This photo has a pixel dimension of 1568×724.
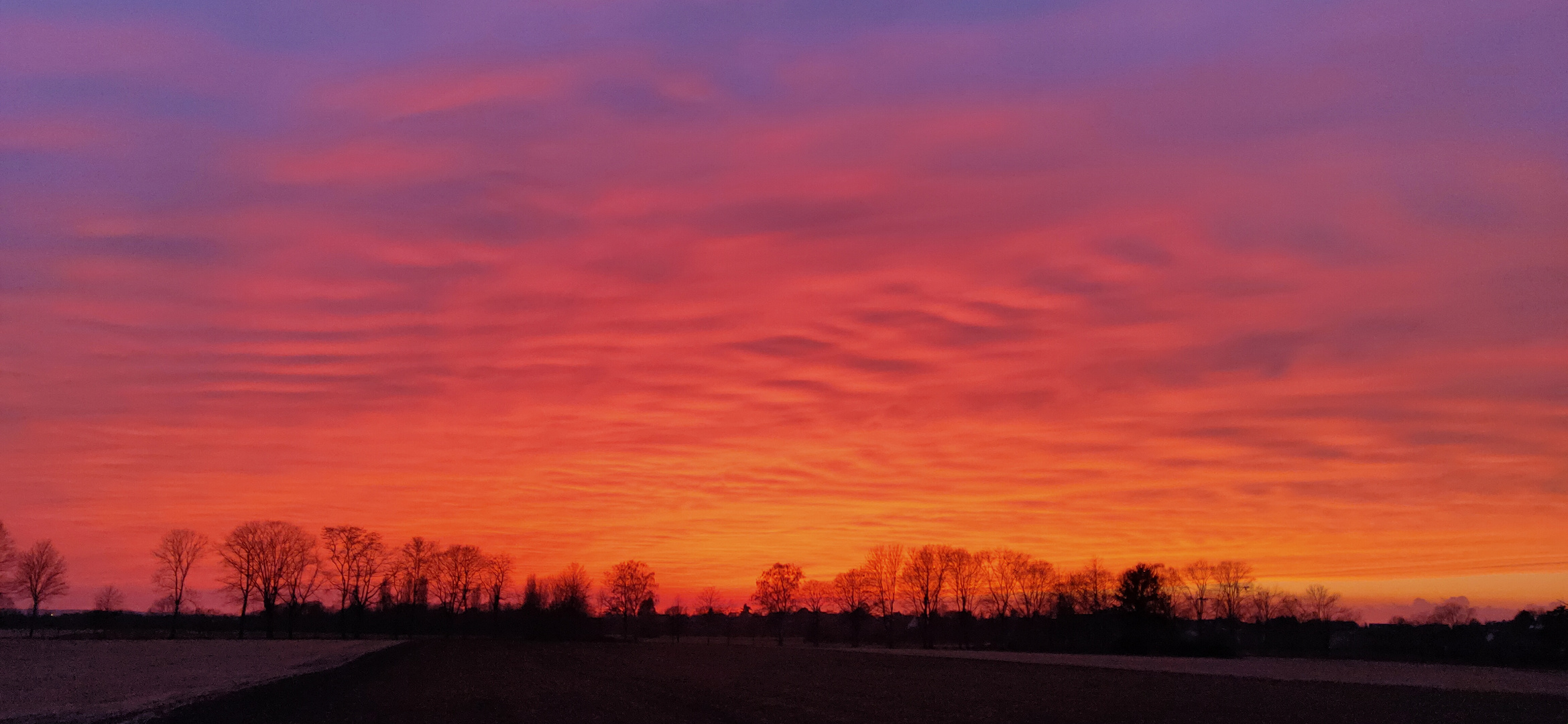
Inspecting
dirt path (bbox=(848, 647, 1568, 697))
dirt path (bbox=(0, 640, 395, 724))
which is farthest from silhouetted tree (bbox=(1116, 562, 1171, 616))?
dirt path (bbox=(0, 640, 395, 724))

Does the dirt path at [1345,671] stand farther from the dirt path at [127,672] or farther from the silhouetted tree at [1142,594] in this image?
the dirt path at [127,672]

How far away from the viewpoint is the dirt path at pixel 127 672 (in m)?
42.4

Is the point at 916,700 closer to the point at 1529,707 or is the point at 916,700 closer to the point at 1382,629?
the point at 1529,707

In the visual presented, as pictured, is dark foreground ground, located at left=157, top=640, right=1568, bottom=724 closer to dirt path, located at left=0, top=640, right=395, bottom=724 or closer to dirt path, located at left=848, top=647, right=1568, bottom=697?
dirt path, located at left=0, top=640, right=395, bottom=724

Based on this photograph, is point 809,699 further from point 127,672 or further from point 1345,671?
point 1345,671

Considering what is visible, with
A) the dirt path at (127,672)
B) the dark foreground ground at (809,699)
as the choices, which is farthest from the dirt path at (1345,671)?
the dirt path at (127,672)

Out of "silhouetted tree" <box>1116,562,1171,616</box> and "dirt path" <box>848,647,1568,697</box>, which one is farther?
"silhouetted tree" <box>1116,562,1171,616</box>

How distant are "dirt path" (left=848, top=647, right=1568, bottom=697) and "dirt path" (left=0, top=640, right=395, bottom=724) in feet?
212

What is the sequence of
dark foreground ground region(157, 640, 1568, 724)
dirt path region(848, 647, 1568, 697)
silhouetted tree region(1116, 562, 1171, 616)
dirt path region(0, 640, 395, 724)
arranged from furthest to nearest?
1. silhouetted tree region(1116, 562, 1171, 616)
2. dirt path region(848, 647, 1568, 697)
3. dirt path region(0, 640, 395, 724)
4. dark foreground ground region(157, 640, 1568, 724)

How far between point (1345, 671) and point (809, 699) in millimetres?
58239

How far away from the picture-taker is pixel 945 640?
651 ft

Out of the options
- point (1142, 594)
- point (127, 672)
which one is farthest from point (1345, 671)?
point (127, 672)

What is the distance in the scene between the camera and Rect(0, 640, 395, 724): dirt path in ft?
139

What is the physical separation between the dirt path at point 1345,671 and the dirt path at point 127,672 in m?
64.6
